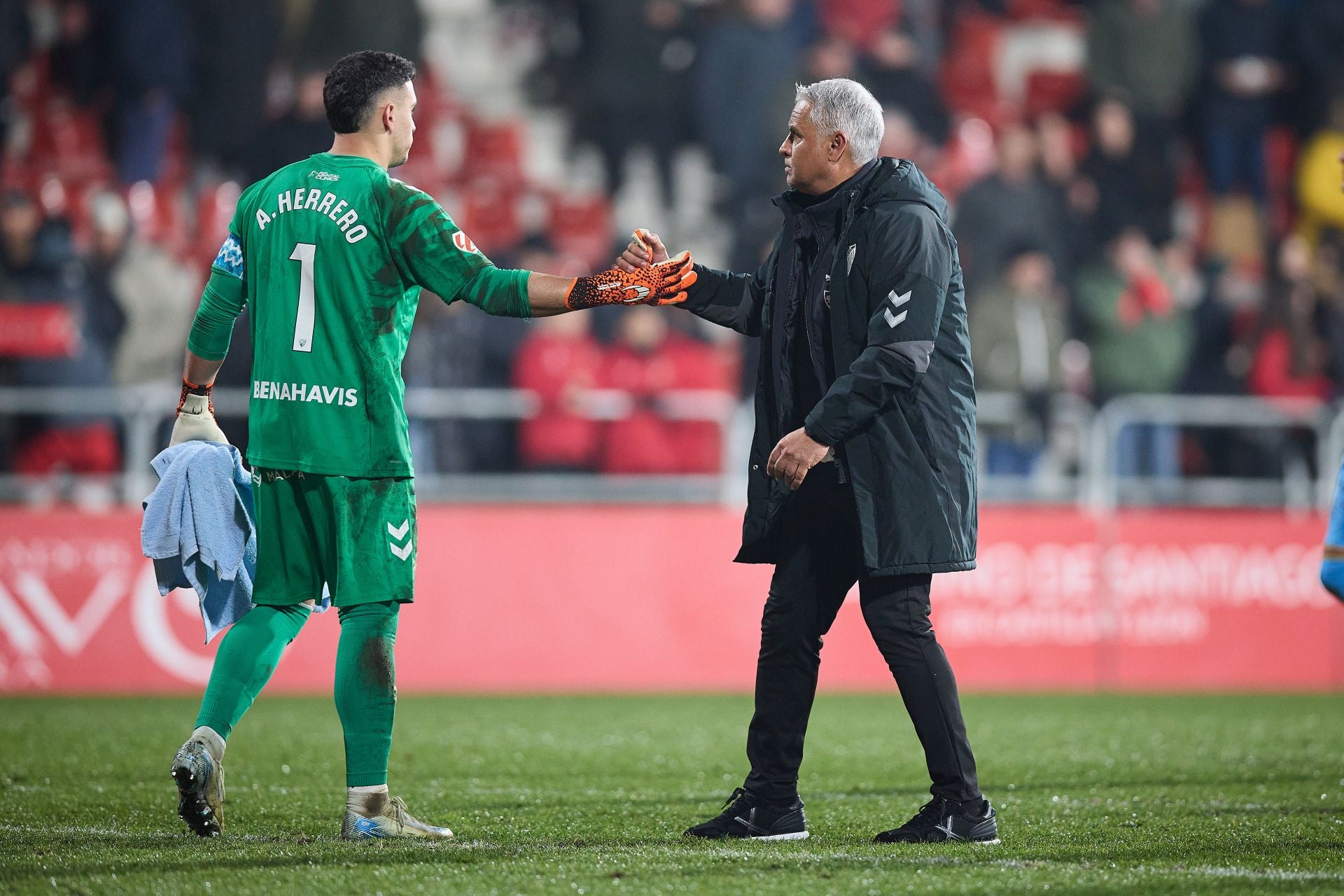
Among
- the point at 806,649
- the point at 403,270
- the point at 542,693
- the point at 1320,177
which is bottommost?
the point at 542,693

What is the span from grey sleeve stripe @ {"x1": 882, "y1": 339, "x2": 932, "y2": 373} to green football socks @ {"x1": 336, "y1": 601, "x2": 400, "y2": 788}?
1.66m

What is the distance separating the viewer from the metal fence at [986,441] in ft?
36.5

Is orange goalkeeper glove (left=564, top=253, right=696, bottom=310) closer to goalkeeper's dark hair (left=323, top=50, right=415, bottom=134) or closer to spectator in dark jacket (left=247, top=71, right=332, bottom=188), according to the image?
goalkeeper's dark hair (left=323, top=50, right=415, bottom=134)

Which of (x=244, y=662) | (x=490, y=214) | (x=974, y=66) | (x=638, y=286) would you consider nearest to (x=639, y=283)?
(x=638, y=286)

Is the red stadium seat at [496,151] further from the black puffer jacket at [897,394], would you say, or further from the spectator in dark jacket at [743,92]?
the black puffer jacket at [897,394]

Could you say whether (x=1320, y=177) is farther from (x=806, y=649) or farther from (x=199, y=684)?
(x=806, y=649)

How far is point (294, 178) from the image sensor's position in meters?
5.25

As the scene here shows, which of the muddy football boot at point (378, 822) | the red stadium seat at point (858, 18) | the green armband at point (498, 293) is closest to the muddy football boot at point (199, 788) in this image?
the muddy football boot at point (378, 822)

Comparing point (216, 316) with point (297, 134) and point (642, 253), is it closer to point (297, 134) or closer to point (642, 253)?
point (642, 253)

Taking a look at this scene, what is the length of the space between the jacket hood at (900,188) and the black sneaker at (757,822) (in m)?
1.84

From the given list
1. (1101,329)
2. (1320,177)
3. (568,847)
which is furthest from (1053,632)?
(568,847)

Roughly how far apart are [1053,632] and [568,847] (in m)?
7.95

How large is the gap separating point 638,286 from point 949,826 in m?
1.86

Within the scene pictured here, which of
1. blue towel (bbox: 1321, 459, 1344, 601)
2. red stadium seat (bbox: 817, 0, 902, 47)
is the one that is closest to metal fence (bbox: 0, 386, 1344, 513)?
red stadium seat (bbox: 817, 0, 902, 47)
